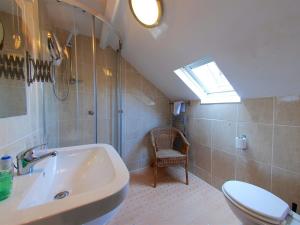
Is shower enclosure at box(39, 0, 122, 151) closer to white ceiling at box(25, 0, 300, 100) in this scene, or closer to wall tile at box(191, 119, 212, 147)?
white ceiling at box(25, 0, 300, 100)

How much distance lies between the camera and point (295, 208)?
1336 mm

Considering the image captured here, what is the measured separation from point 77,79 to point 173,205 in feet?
6.15

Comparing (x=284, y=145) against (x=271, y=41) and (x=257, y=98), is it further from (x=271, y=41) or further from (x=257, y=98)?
(x=271, y=41)

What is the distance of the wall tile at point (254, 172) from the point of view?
1596 mm

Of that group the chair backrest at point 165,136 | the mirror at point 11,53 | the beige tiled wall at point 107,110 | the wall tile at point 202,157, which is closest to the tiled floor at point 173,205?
the wall tile at point 202,157

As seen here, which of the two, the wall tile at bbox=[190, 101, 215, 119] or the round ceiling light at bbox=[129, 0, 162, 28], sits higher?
the round ceiling light at bbox=[129, 0, 162, 28]

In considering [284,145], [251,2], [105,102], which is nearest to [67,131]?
[105,102]

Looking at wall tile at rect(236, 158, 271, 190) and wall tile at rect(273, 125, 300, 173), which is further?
wall tile at rect(236, 158, 271, 190)

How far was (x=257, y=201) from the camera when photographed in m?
1.17

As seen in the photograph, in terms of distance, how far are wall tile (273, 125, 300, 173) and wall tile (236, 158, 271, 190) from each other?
0.14m

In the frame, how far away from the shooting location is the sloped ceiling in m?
1.00

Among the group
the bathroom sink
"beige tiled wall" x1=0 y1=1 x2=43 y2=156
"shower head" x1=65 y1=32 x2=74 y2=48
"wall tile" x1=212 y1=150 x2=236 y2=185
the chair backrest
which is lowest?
"wall tile" x1=212 y1=150 x2=236 y2=185

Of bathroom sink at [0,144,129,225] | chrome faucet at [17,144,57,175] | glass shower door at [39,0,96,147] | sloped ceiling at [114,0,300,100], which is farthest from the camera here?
glass shower door at [39,0,96,147]

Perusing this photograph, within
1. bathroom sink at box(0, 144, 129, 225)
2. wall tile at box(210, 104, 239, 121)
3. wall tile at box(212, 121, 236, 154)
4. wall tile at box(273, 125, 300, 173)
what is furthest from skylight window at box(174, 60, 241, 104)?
bathroom sink at box(0, 144, 129, 225)
